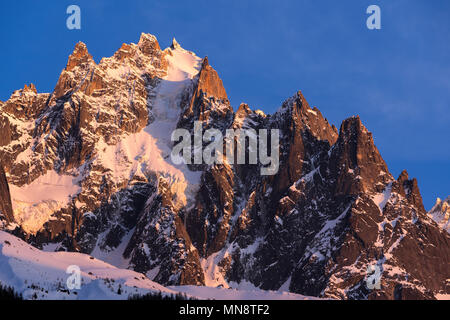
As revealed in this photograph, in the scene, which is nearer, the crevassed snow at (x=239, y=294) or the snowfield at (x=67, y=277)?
the snowfield at (x=67, y=277)

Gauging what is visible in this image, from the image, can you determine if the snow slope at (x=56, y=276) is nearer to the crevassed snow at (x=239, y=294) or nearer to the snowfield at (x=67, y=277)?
the snowfield at (x=67, y=277)

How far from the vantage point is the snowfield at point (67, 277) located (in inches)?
4203

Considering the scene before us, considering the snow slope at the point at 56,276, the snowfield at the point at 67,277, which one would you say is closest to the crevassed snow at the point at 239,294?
the snowfield at the point at 67,277

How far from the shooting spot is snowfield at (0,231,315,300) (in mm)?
106750

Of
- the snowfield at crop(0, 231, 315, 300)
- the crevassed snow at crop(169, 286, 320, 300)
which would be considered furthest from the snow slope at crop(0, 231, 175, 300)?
the crevassed snow at crop(169, 286, 320, 300)

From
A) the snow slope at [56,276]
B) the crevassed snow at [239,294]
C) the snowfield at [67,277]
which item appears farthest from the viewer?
the crevassed snow at [239,294]

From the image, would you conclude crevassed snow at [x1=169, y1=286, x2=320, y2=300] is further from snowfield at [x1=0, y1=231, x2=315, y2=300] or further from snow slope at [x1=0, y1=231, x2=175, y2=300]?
snow slope at [x1=0, y1=231, x2=175, y2=300]

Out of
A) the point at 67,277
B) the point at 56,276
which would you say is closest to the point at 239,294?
the point at 67,277
